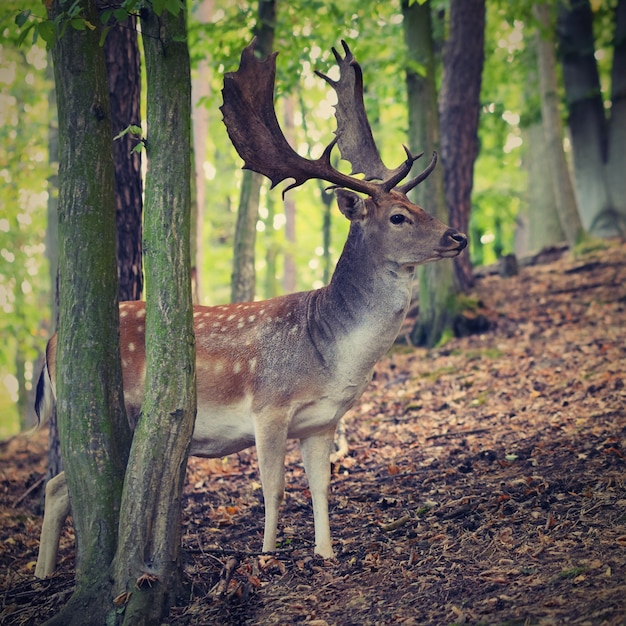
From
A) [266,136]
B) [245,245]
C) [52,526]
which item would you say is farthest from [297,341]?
[245,245]

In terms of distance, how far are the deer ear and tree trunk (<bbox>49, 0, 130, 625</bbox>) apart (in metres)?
1.72

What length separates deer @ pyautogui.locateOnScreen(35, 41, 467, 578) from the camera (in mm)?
5500

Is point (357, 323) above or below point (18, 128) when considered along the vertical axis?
below

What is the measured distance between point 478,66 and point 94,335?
9.75m

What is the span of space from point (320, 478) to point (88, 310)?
2.12 metres

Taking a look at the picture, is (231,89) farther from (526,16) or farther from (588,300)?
(526,16)

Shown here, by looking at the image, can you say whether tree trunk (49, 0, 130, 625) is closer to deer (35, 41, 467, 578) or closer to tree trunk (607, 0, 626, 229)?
deer (35, 41, 467, 578)

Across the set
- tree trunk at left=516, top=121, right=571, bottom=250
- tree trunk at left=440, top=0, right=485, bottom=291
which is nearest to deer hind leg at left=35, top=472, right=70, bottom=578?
tree trunk at left=440, top=0, right=485, bottom=291

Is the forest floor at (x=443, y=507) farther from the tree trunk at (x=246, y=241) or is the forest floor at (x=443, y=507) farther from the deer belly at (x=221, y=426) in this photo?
the tree trunk at (x=246, y=241)

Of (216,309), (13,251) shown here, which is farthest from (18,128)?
(216,309)

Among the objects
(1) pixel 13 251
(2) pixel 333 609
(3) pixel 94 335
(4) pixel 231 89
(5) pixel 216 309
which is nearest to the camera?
(2) pixel 333 609

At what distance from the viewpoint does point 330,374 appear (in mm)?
5605

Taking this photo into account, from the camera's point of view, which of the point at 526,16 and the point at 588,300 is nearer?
the point at 588,300

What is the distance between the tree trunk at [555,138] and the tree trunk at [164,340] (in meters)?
9.59
